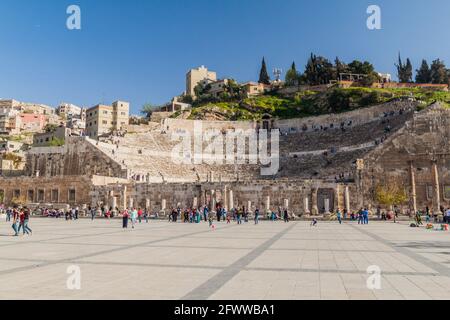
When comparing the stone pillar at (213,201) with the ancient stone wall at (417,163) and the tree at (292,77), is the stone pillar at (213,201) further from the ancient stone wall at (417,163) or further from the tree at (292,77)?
the tree at (292,77)

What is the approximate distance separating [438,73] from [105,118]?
88.9 metres

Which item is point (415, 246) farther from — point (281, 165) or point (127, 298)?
point (281, 165)

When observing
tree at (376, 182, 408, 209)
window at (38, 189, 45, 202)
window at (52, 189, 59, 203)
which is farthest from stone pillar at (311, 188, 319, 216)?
window at (38, 189, 45, 202)

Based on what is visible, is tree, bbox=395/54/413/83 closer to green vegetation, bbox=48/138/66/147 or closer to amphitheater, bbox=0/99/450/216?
amphitheater, bbox=0/99/450/216

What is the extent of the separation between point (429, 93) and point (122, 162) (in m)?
57.7

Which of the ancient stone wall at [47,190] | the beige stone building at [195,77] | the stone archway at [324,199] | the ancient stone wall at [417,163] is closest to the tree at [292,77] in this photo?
the beige stone building at [195,77]

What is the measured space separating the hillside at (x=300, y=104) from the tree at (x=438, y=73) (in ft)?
64.6

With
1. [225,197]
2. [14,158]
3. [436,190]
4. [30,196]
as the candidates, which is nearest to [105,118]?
[14,158]

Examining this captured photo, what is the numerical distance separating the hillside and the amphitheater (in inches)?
409

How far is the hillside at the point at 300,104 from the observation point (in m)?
74.0

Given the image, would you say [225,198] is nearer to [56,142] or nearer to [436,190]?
[436,190]

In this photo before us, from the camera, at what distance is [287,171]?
5469 centimetres

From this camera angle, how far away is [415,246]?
45.1ft
